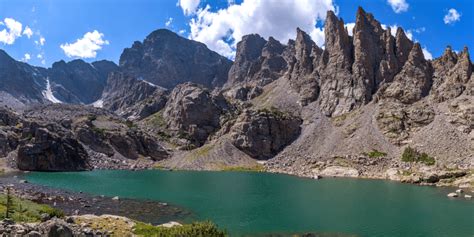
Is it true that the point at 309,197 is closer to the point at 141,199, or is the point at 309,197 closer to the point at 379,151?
the point at 141,199

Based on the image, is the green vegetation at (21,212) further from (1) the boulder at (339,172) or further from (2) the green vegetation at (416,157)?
(2) the green vegetation at (416,157)

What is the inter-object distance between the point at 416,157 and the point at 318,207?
105m

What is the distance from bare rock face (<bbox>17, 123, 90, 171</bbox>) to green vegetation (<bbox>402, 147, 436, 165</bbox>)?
14351 centimetres

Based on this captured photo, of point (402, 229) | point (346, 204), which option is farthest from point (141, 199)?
point (402, 229)

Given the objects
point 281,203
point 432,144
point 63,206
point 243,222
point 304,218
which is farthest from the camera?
point 432,144

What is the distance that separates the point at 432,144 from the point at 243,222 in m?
140

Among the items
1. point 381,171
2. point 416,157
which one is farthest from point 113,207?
point 416,157

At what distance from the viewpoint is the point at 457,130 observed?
7023 inches

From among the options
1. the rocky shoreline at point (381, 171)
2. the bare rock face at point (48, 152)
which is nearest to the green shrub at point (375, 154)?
the rocky shoreline at point (381, 171)

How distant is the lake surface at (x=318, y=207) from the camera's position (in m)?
62.8

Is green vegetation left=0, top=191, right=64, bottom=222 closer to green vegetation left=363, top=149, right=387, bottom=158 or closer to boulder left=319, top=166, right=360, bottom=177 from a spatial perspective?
boulder left=319, top=166, right=360, bottom=177

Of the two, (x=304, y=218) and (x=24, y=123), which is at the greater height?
(x=24, y=123)

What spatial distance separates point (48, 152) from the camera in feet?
585

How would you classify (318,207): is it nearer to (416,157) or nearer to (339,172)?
(339,172)
